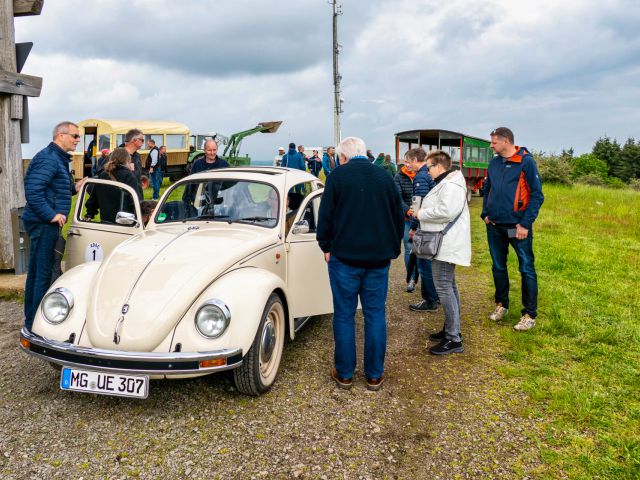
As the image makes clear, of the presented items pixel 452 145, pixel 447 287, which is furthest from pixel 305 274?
pixel 452 145

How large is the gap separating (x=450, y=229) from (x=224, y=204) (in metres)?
2.18

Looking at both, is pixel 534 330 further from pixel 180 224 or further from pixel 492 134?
pixel 180 224

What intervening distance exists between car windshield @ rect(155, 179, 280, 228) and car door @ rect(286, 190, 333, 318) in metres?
0.27

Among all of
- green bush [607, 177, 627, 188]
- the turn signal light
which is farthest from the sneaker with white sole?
green bush [607, 177, 627, 188]

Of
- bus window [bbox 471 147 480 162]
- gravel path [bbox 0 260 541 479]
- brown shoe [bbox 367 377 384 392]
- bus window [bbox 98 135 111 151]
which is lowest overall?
gravel path [bbox 0 260 541 479]

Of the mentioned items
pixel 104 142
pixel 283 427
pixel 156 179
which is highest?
pixel 104 142

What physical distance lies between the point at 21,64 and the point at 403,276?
6.46 m

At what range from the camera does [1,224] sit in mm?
6969

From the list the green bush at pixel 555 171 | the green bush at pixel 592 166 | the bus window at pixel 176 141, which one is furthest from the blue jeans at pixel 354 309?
the green bush at pixel 592 166

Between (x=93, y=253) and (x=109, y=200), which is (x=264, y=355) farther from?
(x=109, y=200)

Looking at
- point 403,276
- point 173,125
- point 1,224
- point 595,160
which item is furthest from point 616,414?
point 595,160

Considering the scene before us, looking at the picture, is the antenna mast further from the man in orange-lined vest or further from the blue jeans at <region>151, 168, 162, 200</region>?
the man in orange-lined vest

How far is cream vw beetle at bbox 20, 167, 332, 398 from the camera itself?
3193 millimetres

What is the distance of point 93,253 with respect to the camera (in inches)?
198
